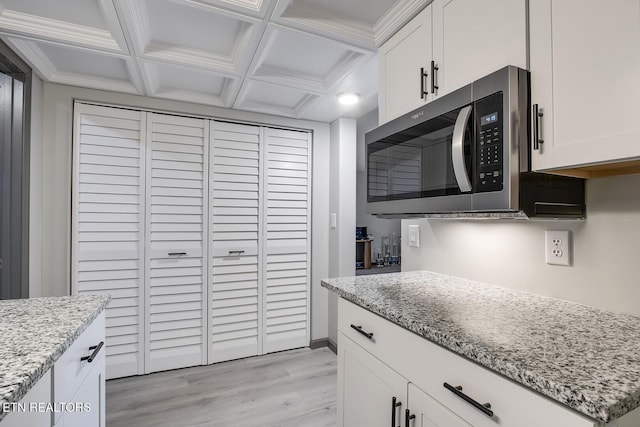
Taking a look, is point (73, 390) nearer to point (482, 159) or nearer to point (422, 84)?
point (482, 159)

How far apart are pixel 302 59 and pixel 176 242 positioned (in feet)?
Result: 5.48

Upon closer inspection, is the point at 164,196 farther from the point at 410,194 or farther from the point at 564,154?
the point at 564,154

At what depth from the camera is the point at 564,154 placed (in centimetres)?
90

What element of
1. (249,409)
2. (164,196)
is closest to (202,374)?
(249,409)

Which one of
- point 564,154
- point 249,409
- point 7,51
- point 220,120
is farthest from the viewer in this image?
point 220,120

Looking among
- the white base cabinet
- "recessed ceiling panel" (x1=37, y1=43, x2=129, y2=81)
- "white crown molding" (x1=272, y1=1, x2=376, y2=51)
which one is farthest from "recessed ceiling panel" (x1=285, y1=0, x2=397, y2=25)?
the white base cabinet

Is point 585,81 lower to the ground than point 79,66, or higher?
lower

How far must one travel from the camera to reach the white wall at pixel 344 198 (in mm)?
2898

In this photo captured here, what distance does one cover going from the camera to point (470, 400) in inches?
31.0

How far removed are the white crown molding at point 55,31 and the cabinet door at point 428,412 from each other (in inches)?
84.8

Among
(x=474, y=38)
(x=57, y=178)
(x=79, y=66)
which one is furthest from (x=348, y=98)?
(x=57, y=178)

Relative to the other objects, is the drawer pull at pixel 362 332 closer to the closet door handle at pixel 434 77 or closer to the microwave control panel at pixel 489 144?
the microwave control panel at pixel 489 144

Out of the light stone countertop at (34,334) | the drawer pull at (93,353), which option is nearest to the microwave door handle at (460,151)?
the light stone countertop at (34,334)

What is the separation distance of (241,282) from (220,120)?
1.38 meters
